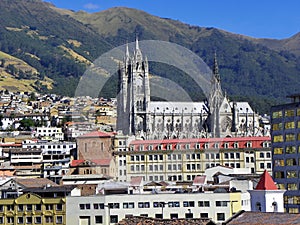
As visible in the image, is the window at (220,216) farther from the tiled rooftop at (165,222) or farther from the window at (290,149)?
the window at (290,149)

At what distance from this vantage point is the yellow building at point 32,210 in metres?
72.6

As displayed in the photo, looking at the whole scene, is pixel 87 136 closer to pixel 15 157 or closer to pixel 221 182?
pixel 15 157

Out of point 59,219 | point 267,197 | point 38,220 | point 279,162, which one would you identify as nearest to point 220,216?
point 59,219

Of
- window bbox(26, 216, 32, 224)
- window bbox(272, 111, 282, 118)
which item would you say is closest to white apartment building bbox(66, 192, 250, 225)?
window bbox(26, 216, 32, 224)

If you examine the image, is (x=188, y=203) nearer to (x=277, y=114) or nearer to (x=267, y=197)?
(x=267, y=197)

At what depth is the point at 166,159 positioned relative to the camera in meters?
126

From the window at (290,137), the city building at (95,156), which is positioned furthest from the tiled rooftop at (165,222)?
the city building at (95,156)

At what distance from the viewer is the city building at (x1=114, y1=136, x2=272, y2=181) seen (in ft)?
401

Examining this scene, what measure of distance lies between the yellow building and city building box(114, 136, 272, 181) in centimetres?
5009

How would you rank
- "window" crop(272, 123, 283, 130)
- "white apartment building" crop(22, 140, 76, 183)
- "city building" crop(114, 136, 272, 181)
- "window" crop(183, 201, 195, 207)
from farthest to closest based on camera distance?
1. "white apartment building" crop(22, 140, 76, 183)
2. "city building" crop(114, 136, 272, 181)
3. "window" crop(272, 123, 283, 130)
4. "window" crop(183, 201, 195, 207)

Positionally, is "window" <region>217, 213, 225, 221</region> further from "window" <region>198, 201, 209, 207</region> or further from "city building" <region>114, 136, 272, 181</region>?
"city building" <region>114, 136, 272, 181</region>

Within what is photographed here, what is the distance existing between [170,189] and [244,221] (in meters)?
41.5

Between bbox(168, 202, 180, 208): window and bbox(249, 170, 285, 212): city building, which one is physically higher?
bbox(249, 170, 285, 212): city building

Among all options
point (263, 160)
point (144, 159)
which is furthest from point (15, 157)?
point (263, 160)
